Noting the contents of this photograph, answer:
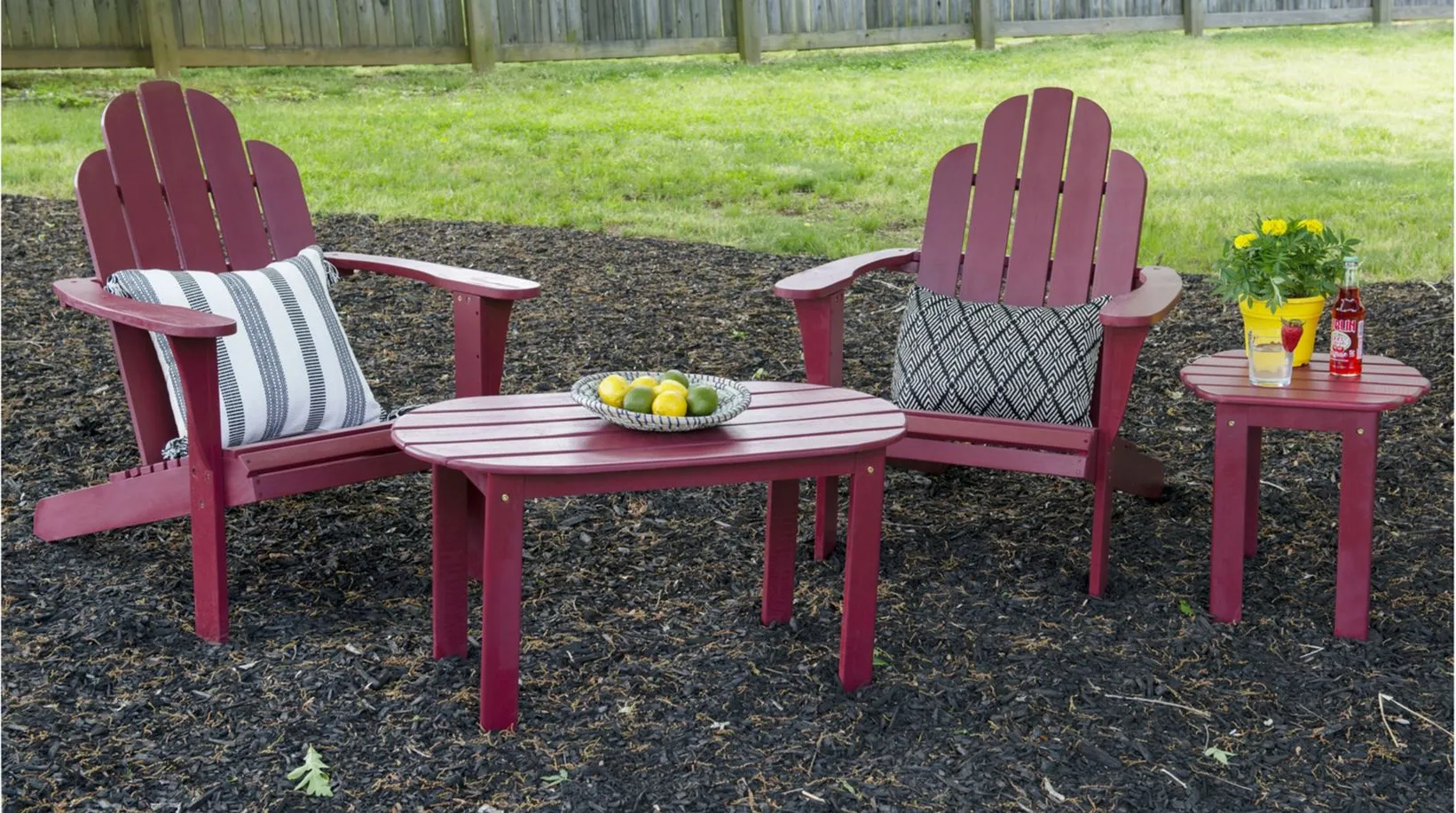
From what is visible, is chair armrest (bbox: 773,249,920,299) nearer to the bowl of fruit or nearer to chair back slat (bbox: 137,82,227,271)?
the bowl of fruit

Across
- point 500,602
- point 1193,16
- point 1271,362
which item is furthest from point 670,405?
point 1193,16

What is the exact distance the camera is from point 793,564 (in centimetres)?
276

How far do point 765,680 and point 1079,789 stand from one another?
1.98 ft

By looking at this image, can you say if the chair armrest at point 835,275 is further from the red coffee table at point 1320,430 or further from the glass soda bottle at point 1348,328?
the glass soda bottle at point 1348,328

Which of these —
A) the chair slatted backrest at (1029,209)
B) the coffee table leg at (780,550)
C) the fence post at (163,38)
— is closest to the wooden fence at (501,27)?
the fence post at (163,38)

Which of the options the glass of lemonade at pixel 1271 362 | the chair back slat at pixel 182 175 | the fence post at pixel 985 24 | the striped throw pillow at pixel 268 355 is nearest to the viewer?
the glass of lemonade at pixel 1271 362

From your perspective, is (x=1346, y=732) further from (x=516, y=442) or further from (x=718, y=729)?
(x=516, y=442)

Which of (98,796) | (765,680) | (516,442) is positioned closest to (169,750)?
(98,796)

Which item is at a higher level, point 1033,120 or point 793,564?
point 1033,120

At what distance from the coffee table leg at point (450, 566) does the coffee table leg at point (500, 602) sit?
0.26m

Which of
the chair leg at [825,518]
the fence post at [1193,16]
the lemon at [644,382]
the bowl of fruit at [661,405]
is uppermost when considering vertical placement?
the fence post at [1193,16]

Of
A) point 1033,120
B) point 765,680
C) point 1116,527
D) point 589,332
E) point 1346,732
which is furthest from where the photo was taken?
point 589,332

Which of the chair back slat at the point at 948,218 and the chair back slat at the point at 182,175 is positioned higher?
the chair back slat at the point at 182,175

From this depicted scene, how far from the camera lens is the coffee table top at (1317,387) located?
259 cm
